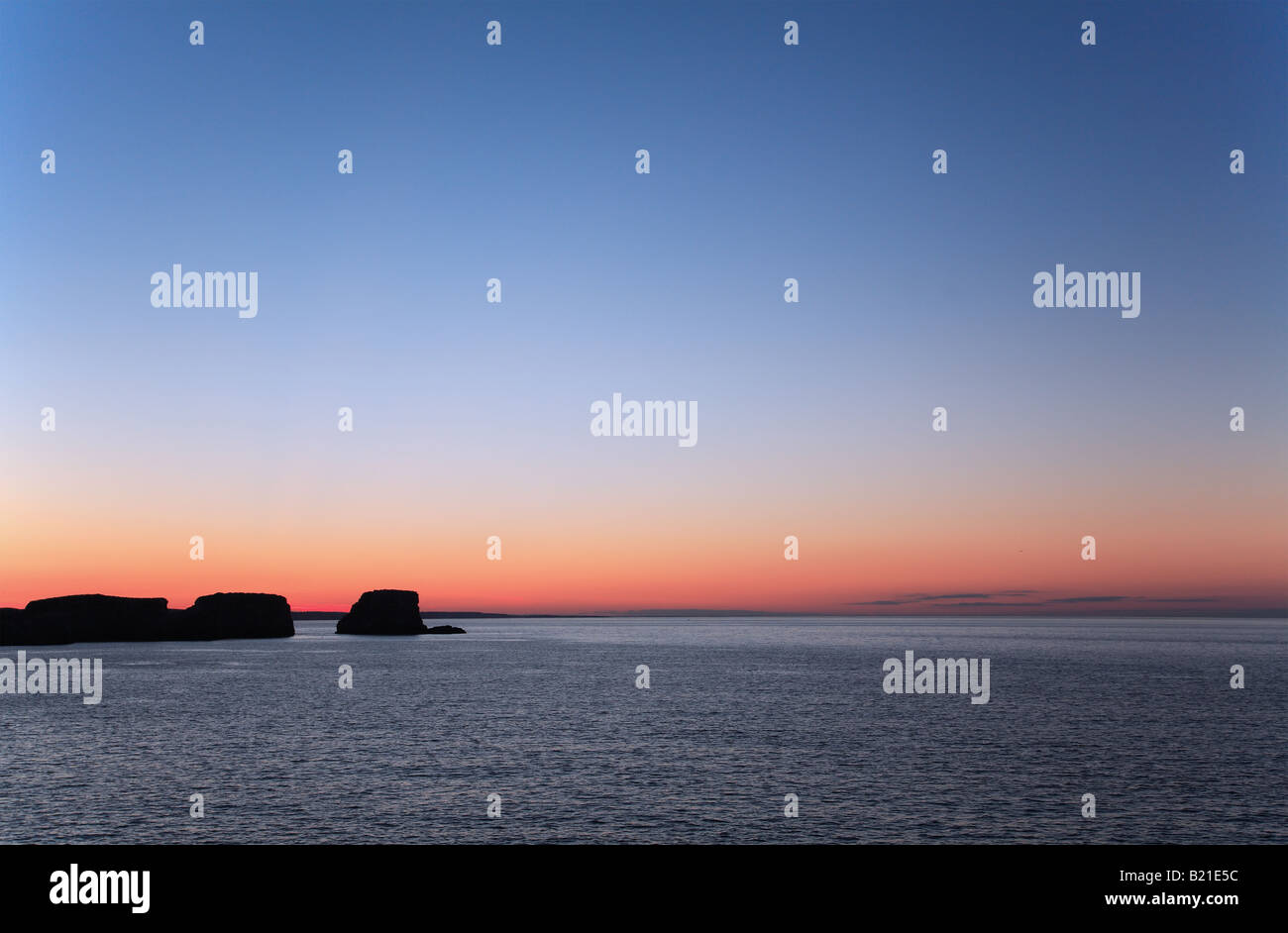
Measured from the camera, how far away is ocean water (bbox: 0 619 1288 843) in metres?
38.7

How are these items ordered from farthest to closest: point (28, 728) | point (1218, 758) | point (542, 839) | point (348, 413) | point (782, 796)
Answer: point (28, 728) < point (1218, 758) < point (348, 413) < point (782, 796) < point (542, 839)

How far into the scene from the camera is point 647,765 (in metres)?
52.4

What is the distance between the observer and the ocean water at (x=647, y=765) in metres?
38.7

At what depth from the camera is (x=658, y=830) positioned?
123ft

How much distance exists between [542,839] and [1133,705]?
7245 cm
